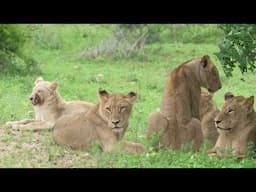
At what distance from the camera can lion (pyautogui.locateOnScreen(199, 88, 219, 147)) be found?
10.5 m

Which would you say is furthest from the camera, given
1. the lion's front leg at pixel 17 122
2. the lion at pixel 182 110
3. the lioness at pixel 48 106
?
the lioness at pixel 48 106

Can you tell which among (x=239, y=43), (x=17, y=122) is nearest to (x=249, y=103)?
(x=239, y=43)

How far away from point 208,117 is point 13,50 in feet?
27.0

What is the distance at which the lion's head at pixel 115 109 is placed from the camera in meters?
9.81

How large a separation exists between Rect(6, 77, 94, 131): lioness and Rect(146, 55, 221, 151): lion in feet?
5.11

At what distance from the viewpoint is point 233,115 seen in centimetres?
960

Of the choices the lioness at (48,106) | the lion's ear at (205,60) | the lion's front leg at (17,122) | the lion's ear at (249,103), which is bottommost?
the lion's ear at (249,103)

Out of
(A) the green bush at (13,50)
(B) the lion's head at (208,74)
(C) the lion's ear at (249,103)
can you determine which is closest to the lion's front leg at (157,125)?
(B) the lion's head at (208,74)

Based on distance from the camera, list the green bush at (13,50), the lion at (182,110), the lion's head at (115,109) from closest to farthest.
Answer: the lion's head at (115,109) → the lion at (182,110) → the green bush at (13,50)

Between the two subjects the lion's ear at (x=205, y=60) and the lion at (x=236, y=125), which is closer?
the lion at (x=236, y=125)

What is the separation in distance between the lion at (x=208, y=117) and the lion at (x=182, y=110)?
0.92 feet

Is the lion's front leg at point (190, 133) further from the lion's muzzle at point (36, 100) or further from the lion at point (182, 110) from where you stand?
the lion's muzzle at point (36, 100)

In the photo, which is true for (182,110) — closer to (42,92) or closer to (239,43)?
(239,43)

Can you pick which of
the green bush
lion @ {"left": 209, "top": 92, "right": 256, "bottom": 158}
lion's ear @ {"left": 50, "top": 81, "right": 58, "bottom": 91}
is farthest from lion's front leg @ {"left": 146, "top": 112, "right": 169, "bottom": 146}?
the green bush
